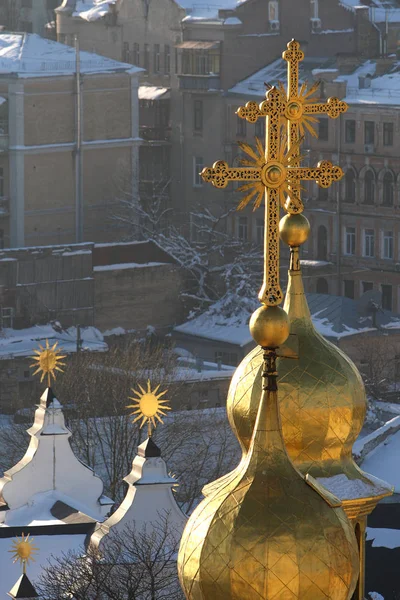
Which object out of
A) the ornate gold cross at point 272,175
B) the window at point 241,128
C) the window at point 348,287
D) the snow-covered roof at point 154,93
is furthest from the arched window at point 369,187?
the ornate gold cross at point 272,175

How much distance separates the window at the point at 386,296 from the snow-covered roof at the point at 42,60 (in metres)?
9.84

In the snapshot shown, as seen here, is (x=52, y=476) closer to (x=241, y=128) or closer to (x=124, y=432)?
(x=124, y=432)

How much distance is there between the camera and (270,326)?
2670 cm

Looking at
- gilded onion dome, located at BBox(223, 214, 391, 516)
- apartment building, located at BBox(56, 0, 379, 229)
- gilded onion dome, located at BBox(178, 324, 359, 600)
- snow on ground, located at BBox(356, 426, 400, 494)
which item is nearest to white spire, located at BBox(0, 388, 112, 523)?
snow on ground, located at BBox(356, 426, 400, 494)

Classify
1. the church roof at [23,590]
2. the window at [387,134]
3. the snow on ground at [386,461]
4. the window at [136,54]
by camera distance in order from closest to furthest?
the church roof at [23,590]
the snow on ground at [386,461]
the window at [387,134]
the window at [136,54]

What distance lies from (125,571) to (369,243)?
5234cm

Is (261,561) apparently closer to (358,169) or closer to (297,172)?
(297,172)

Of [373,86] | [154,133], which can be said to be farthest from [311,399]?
[154,133]

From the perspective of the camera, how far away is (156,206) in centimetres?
9825

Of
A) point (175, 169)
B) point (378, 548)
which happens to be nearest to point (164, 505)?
point (378, 548)

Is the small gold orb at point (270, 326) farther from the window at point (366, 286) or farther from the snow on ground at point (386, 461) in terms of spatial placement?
the window at point (366, 286)

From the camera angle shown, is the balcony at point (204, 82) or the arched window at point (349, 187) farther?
the balcony at point (204, 82)

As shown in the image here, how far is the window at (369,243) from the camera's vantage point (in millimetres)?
93812

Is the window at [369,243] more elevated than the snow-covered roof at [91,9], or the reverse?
the snow-covered roof at [91,9]
